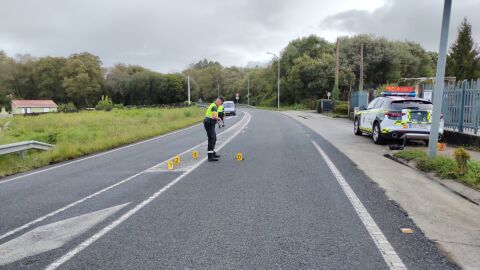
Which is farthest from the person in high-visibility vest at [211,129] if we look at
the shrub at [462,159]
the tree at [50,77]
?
the tree at [50,77]

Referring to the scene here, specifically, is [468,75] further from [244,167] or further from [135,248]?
[135,248]

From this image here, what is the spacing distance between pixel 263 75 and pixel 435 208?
92283mm

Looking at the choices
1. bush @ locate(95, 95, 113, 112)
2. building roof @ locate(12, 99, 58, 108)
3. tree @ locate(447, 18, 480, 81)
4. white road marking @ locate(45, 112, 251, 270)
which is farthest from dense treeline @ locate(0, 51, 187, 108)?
white road marking @ locate(45, 112, 251, 270)

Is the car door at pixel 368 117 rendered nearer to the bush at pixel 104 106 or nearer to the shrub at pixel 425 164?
the shrub at pixel 425 164

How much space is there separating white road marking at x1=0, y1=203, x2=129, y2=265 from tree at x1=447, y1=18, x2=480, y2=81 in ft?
184

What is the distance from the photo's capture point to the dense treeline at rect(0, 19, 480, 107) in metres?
61.5

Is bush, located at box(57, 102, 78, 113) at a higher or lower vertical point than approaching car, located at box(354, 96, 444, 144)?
lower

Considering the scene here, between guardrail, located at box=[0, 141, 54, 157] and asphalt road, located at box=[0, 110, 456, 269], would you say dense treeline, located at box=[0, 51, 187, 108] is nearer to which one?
guardrail, located at box=[0, 141, 54, 157]

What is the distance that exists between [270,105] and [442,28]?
73.8 meters

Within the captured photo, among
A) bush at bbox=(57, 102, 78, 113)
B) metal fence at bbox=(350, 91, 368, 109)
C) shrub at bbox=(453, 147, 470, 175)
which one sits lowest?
bush at bbox=(57, 102, 78, 113)

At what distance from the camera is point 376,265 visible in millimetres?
3953

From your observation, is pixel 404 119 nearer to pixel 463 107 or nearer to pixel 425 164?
pixel 463 107

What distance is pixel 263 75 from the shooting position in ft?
318

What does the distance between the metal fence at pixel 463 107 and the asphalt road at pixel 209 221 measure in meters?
6.30
